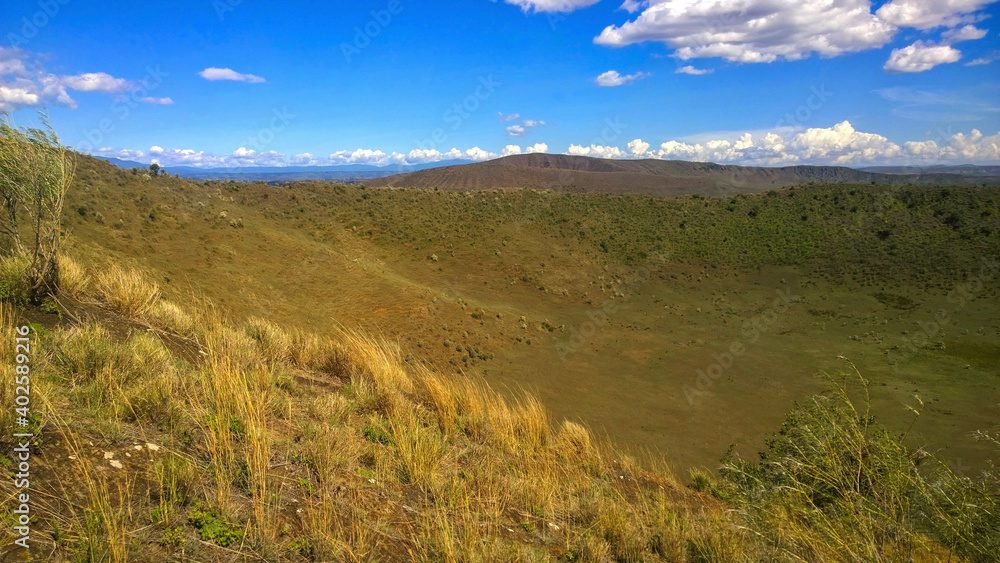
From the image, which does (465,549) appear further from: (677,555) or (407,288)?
(407,288)

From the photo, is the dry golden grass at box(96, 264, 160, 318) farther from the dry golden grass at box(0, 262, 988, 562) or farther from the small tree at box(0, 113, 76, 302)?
the dry golden grass at box(0, 262, 988, 562)

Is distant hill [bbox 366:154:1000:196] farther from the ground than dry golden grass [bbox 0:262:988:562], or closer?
farther from the ground

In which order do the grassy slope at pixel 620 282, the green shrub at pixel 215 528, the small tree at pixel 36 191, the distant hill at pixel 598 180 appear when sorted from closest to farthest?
the green shrub at pixel 215 528
the small tree at pixel 36 191
the grassy slope at pixel 620 282
the distant hill at pixel 598 180

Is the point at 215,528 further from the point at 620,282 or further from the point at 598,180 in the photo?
the point at 598,180

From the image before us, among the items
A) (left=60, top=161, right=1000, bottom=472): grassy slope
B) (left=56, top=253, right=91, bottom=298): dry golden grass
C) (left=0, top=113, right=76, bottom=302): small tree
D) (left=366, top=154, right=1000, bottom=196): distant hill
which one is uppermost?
(left=366, top=154, right=1000, bottom=196): distant hill

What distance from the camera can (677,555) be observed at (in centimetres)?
341

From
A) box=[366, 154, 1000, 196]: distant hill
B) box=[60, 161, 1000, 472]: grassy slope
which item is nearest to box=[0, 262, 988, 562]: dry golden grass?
box=[60, 161, 1000, 472]: grassy slope

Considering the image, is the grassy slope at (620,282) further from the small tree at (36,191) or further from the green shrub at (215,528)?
the green shrub at (215,528)

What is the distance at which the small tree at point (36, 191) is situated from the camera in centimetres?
547

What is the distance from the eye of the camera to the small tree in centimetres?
547

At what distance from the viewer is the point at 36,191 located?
561 centimetres

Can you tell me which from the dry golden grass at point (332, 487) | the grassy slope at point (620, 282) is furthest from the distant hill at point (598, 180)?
the dry golden grass at point (332, 487)

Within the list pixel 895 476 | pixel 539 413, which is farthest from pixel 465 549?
pixel 539 413

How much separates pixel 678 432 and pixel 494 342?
27.6ft
